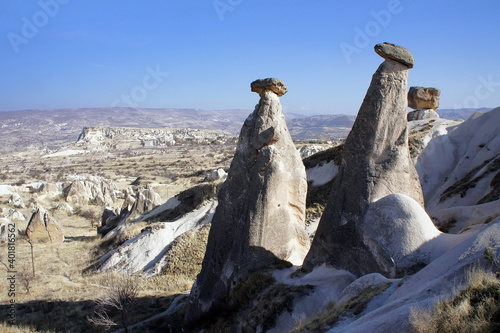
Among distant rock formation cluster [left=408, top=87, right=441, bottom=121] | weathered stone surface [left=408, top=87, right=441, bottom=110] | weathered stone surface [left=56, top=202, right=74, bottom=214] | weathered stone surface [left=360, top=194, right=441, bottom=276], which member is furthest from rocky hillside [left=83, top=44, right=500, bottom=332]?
weathered stone surface [left=56, top=202, right=74, bottom=214]

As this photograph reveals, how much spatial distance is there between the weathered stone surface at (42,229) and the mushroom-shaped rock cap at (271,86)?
18.7 meters

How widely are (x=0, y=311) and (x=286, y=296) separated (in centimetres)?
1096

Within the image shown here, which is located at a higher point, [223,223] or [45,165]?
[223,223]

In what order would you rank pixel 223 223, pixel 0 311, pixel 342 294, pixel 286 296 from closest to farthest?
pixel 342 294 → pixel 286 296 → pixel 223 223 → pixel 0 311

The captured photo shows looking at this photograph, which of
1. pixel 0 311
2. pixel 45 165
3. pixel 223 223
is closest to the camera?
pixel 223 223

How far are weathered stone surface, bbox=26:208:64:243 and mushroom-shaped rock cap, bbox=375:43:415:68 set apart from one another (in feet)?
73.2

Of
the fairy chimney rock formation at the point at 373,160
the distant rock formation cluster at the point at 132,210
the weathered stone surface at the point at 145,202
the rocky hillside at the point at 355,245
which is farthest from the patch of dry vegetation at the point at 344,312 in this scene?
the weathered stone surface at the point at 145,202

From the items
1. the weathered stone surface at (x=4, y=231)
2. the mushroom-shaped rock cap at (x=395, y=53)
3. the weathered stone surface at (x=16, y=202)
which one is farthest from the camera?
the weathered stone surface at (x=16, y=202)

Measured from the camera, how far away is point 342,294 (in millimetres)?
6105

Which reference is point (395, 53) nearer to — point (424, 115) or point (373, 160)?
point (373, 160)

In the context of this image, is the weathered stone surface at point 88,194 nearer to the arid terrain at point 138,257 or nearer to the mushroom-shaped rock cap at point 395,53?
the arid terrain at point 138,257

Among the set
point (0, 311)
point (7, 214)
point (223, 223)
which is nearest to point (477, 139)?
point (223, 223)

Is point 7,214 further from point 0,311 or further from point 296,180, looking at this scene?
point 296,180

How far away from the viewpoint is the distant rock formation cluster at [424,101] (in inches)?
1006
